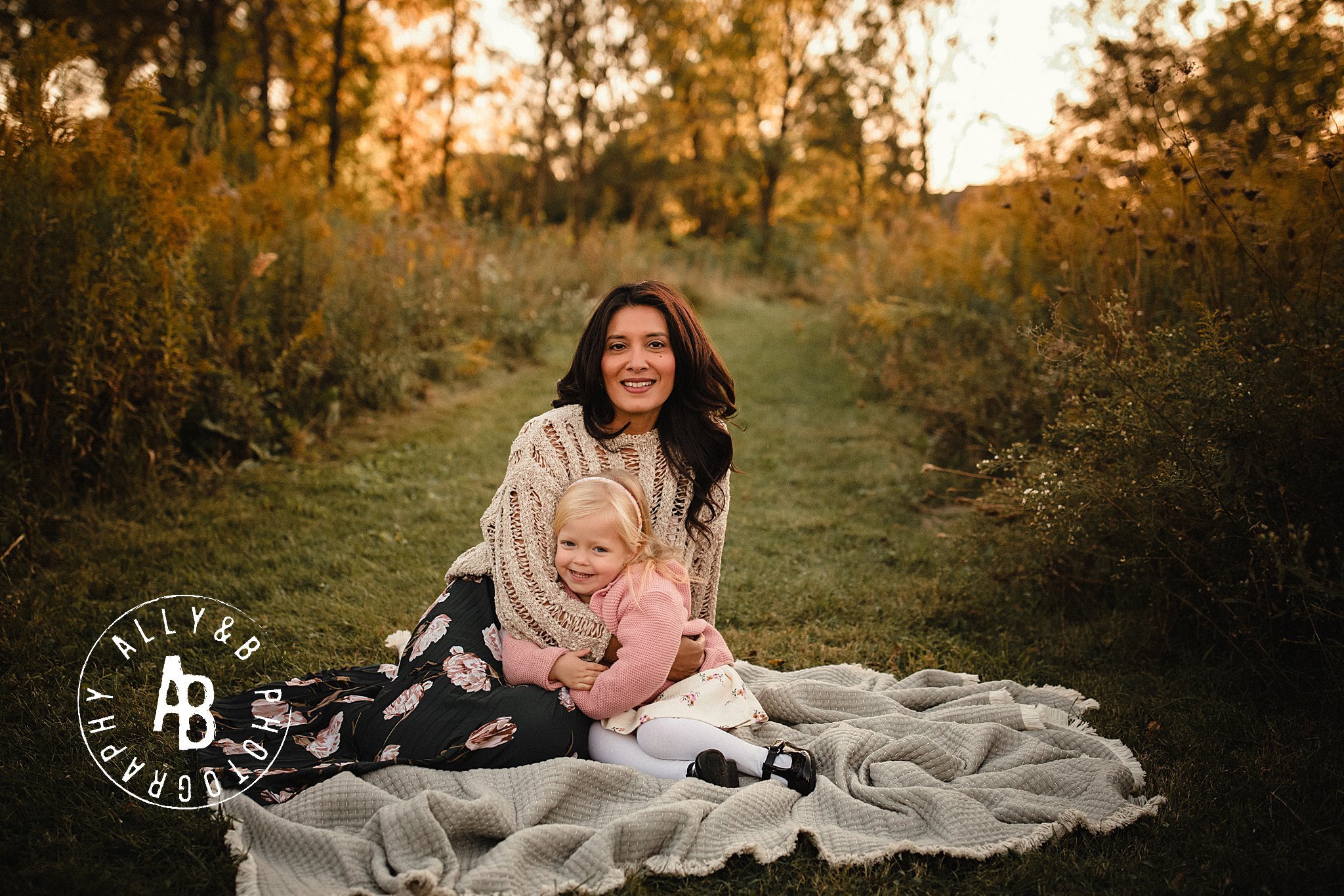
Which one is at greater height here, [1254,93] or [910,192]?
[910,192]

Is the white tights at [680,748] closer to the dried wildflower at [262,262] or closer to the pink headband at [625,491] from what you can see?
the pink headband at [625,491]

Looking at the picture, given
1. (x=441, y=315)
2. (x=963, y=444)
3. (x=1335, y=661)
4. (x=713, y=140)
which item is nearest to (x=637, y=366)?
(x=1335, y=661)

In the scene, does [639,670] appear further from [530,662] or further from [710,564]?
[710,564]

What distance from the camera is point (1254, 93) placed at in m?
7.16

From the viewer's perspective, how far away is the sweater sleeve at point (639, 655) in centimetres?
254

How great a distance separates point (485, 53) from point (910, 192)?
33.8 ft

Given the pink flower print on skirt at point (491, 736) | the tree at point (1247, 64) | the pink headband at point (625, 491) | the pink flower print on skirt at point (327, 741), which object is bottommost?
the pink flower print on skirt at point (327, 741)

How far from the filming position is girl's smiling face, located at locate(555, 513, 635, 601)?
266 centimetres

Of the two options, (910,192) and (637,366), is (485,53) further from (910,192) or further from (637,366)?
(637,366)

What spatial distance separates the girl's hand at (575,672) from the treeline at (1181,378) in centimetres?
185

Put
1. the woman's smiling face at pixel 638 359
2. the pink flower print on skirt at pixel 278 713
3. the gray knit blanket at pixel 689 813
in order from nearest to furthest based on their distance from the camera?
1. the gray knit blanket at pixel 689 813
2. the pink flower print on skirt at pixel 278 713
3. the woman's smiling face at pixel 638 359

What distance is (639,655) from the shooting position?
2.54 m

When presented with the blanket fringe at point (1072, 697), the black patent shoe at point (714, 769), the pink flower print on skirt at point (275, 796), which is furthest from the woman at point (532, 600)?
the blanket fringe at point (1072, 697)

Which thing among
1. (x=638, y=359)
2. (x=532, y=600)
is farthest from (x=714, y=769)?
(x=638, y=359)
